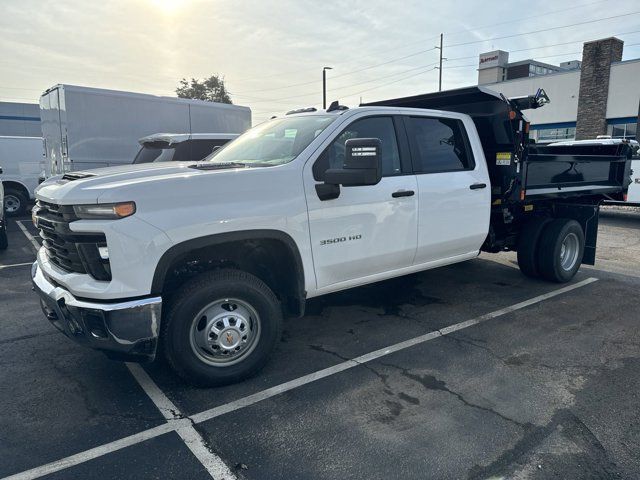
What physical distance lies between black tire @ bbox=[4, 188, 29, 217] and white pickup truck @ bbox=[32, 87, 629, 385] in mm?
11908

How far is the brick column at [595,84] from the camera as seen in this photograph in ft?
85.1

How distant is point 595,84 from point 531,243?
2531 cm

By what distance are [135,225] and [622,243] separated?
9.55 metres

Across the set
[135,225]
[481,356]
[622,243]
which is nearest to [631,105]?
[622,243]

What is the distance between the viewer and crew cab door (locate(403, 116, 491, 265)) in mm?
4586

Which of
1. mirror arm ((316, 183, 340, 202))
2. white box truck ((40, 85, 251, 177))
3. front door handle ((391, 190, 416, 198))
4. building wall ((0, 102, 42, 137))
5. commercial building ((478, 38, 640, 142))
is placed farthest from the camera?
building wall ((0, 102, 42, 137))

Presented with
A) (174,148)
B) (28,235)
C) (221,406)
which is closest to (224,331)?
(221,406)

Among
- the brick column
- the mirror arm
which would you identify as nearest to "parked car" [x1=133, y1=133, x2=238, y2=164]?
the mirror arm

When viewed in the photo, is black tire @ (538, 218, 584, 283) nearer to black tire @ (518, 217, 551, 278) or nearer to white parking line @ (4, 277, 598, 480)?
black tire @ (518, 217, 551, 278)

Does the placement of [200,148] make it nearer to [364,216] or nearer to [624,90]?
[364,216]

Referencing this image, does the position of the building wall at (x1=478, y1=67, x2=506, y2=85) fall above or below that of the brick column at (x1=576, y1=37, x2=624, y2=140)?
above

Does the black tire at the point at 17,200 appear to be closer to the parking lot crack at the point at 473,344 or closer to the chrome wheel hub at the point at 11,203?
the chrome wheel hub at the point at 11,203

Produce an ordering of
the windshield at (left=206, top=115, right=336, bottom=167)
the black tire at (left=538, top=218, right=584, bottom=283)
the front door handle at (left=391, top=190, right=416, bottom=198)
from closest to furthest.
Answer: the windshield at (left=206, top=115, right=336, bottom=167)
the front door handle at (left=391, top=190, right=416, bottom=198)
the black tire at (left=538, top=218, right=584, bottom=283)

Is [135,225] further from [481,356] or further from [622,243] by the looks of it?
[622,243]
